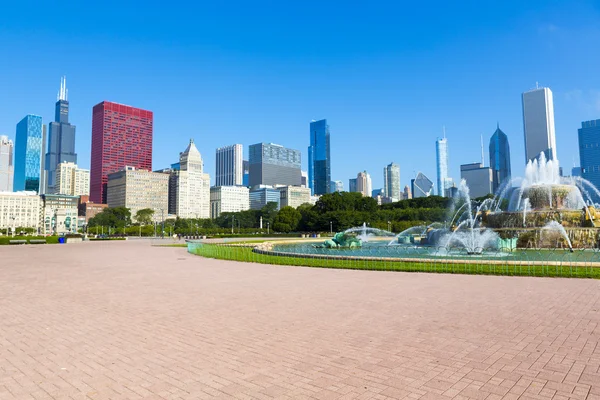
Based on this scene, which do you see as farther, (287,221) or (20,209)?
(20,209)

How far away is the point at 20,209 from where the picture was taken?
188875mm

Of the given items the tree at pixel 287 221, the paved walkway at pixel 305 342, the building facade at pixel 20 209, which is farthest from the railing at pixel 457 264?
the building facade at pixel 20 209

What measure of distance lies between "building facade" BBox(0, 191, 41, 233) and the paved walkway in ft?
677

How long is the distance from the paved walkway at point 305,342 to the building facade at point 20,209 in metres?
206

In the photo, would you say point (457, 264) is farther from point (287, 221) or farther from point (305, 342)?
point (287, 221)

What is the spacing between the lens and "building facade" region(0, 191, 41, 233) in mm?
183350

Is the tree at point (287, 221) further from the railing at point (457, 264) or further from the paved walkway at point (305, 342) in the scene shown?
the paved walkway at point (305, 342)

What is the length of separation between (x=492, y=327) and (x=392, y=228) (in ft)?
269

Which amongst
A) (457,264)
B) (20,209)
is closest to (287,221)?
(457,264)

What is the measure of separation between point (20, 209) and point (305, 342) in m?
221

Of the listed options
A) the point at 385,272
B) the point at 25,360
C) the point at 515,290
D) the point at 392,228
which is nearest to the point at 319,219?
the point at 392,228

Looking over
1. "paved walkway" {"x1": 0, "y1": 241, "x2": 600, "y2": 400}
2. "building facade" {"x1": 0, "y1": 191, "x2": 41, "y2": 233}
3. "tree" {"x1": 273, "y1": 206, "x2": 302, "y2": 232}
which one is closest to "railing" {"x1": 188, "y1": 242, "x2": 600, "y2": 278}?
"paved walkway" {"x1": 0, "y1": 241, "x2": 600, "y2": 400}

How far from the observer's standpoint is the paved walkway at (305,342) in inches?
210

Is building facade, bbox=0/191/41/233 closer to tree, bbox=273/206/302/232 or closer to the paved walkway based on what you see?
tree, bbox=273/206/302/232
